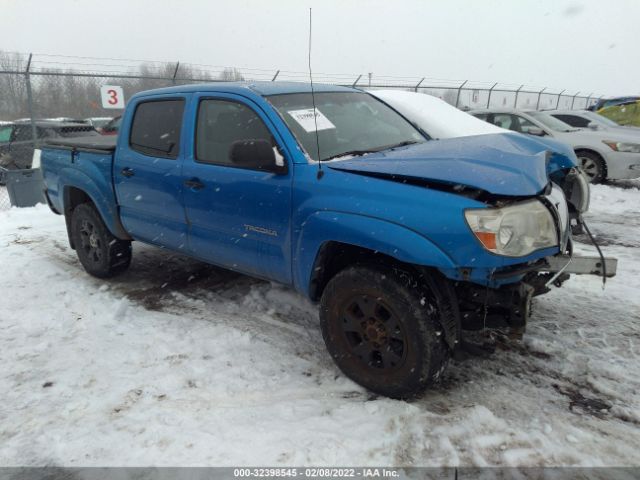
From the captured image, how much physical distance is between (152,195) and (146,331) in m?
1.15

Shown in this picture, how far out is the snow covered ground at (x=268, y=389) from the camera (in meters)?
2.47

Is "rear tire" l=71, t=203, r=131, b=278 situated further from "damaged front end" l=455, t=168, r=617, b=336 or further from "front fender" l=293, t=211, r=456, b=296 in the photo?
"damaged front end" l=455, t=168, r=617, b=336

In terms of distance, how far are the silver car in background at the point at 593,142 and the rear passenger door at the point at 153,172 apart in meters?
7.26

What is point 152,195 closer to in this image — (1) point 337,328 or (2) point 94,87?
(1) point 337,328

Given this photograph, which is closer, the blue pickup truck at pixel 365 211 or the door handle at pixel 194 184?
the blue pickup truck at pixel 365 211

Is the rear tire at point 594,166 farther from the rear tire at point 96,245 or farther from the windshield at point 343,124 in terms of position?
the rear tire at point 96,245

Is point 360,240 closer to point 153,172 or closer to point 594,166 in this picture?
point 153,172

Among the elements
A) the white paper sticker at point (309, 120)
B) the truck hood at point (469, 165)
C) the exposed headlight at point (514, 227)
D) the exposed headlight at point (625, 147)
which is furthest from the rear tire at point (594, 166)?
the exposed headlight at point (514, 227)

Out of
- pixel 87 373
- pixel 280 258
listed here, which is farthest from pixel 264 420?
pixel 87 373

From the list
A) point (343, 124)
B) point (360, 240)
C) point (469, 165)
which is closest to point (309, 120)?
point (343, 124)

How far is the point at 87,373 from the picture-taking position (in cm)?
324

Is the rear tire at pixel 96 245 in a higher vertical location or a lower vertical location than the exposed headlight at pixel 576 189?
lower

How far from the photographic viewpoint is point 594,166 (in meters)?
9.63

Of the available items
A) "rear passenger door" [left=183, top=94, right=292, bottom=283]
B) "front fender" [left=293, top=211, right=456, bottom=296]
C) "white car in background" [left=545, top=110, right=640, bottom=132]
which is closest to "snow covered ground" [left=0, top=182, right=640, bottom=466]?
"rear passenger door" [left=183, top=94, right=292, bottom=283]
